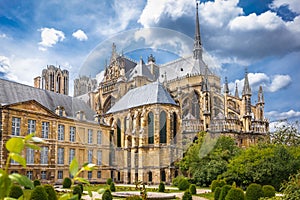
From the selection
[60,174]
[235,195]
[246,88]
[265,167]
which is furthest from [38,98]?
[246,88]

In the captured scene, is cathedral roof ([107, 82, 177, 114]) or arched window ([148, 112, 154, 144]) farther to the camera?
arched window ([148, 112, 154, 144])

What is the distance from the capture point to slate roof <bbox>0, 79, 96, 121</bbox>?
33.5m

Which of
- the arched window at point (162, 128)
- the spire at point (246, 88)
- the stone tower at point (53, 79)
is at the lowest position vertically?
the arched window at point (162, 128)

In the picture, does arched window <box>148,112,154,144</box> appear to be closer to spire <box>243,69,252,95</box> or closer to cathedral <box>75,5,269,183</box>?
cathedral <box>75,5,269,183</box>

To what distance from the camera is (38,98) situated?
37.3 m

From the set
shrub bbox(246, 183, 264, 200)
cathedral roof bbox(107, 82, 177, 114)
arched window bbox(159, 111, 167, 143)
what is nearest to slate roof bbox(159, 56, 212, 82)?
cathedral roof bbox(107, 82, 177, 114)

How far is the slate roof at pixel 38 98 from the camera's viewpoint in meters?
33.5

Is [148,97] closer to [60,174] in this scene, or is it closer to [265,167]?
[60,174]

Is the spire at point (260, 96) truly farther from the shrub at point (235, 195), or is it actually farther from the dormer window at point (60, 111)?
the shrub at point (235, 195)

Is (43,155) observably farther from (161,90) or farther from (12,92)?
(161,90)

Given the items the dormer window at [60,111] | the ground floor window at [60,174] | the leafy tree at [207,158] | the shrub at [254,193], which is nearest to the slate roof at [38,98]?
the dormer window at [60,111]

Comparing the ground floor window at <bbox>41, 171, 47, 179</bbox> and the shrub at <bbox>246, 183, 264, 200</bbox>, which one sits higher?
the shrub at <bbox>246, 183, 264, 200</bbox>

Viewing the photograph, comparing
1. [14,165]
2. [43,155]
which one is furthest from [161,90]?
[14,165]

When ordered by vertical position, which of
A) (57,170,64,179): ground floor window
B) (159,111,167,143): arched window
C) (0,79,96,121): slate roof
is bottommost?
(57,170,64,179): ground floor window
